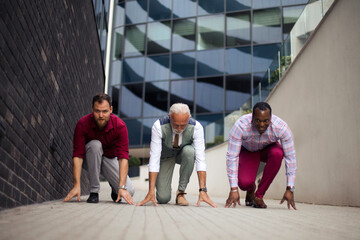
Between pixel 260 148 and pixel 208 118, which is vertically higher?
pixel 208 118

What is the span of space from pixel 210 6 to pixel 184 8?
1.23 metres

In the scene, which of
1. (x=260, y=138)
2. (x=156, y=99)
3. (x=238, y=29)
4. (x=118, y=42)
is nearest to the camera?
(x=260, y=138)

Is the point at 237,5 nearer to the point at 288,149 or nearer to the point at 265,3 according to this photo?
the point at 265,3

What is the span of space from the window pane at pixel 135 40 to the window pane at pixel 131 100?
62.1 inches

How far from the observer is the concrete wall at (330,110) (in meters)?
4.50

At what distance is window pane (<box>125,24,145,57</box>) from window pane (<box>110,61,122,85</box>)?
631mm

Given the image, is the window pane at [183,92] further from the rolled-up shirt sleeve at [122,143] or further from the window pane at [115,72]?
the rolled-up shirt sleeve at [122,143]

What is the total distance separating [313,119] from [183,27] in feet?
41.7

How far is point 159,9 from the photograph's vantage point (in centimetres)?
1819

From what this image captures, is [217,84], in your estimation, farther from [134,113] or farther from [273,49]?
[134,113]

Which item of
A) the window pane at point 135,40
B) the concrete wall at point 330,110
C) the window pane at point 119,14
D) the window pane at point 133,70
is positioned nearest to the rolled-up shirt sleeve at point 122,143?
the concrete wall at point 330,110

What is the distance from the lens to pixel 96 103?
12.5ft

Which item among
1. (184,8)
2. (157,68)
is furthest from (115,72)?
(184,8)

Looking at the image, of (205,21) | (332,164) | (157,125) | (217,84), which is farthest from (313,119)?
(205,21)
